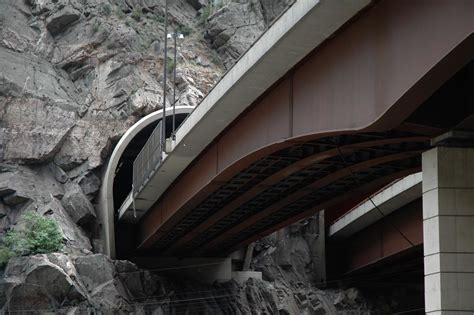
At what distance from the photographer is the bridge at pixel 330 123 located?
17.0 metres

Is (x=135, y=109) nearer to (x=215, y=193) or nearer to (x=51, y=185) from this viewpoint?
(x=51, y=185)

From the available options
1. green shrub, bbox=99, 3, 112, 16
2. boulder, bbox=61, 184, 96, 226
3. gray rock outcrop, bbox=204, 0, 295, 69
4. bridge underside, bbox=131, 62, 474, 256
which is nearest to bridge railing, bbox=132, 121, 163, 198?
bridge underside, bbox=131, 62, 474, 256

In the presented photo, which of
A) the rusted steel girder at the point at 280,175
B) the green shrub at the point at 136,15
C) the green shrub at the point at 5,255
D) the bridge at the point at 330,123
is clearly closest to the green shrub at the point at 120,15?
the green shrub at the point at 136,15

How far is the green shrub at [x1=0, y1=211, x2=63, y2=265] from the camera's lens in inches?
1501

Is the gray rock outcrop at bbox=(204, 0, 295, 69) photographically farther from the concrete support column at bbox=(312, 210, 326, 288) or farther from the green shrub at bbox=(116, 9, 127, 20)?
the concrete support column at bbox=(312, 210, 326, 288)

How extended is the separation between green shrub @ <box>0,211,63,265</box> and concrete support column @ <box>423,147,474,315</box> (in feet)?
78.6

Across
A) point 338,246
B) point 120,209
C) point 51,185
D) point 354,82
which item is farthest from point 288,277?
point 354,82

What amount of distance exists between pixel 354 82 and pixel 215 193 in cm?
1482

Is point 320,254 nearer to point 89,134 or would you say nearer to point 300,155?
point 89,134

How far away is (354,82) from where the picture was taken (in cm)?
1938

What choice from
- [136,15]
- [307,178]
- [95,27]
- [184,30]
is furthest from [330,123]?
[184,30]

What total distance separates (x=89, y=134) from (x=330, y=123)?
28.5 m

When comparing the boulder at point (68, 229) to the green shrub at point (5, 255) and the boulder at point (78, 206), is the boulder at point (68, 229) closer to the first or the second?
the boulder at point (78, 206)

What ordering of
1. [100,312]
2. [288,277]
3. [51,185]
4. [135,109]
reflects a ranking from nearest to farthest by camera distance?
[100,312]
[51,185]
[135,109]
[288,277]
